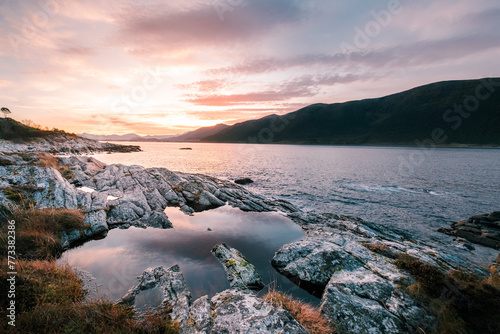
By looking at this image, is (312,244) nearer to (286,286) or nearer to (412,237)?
(286,286)

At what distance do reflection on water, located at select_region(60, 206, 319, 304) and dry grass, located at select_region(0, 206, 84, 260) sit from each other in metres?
1.06

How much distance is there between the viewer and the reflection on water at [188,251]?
32.6 feet

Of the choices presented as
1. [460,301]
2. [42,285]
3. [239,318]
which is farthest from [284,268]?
[42,285]

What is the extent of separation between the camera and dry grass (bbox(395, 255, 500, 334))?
6645mm

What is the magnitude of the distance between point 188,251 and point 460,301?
1319 centimetres

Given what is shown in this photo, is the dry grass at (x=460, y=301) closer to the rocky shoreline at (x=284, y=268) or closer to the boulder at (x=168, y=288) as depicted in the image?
the rocky shoreline at (x=284, y=268)

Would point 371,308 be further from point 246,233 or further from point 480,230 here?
point 480,230

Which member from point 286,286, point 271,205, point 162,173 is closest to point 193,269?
point 286,286

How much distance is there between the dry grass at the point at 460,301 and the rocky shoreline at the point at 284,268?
0.45m

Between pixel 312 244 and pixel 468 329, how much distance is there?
7.38 metres

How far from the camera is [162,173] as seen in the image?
3206cm

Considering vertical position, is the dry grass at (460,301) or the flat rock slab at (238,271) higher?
the dry grass at (460,301)

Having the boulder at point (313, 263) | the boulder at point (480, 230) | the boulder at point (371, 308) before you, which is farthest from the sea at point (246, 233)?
the boulder at point (480, 230)

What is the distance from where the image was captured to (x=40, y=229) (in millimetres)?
11445
